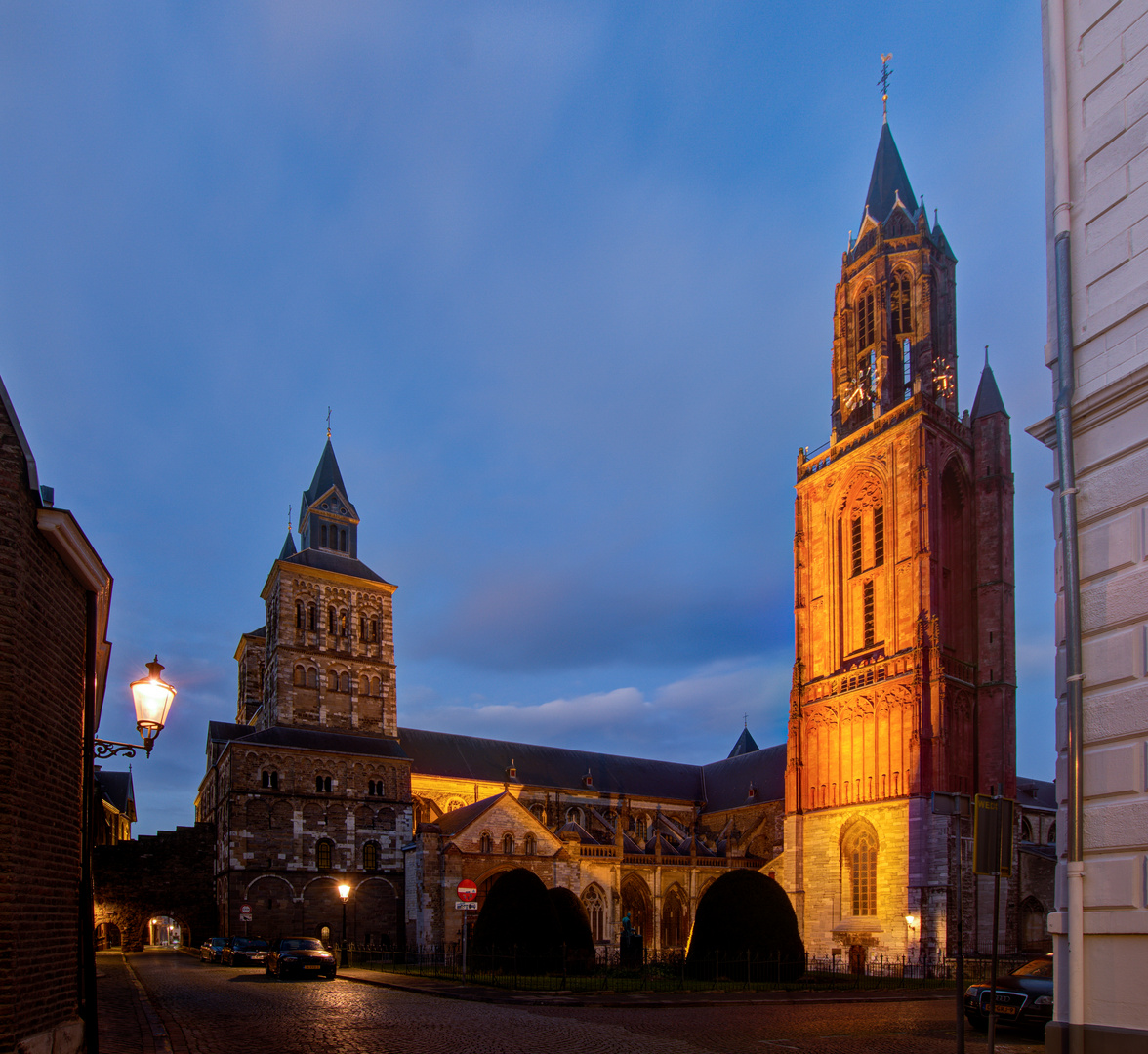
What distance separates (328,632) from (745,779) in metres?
29.4

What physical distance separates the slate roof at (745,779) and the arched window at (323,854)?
27.0 meters

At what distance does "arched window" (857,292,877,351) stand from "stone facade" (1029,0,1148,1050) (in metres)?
47.8

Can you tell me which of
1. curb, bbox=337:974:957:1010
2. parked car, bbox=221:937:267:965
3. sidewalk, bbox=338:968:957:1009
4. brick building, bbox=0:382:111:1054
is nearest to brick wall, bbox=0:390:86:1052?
brick building, bbox=0:382:111:1054

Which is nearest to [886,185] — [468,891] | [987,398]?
[987,398]

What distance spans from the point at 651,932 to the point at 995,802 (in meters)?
46.0

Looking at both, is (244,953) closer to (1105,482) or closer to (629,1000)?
(629,1000)

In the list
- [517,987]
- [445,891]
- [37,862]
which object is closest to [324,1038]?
[37,862]

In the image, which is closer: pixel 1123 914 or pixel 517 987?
pixel 1123 914

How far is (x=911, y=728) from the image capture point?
144 feet

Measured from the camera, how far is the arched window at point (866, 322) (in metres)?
55.3

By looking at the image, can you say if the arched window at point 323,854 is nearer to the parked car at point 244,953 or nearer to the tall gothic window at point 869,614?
the parked car at point 244,953

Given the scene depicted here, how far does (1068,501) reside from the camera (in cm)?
837

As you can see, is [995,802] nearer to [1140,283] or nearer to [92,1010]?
[1140,283]

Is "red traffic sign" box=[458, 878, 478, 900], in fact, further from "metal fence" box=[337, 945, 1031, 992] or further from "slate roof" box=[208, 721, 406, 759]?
"slate roof" box=[208, 721, 406, 759]
